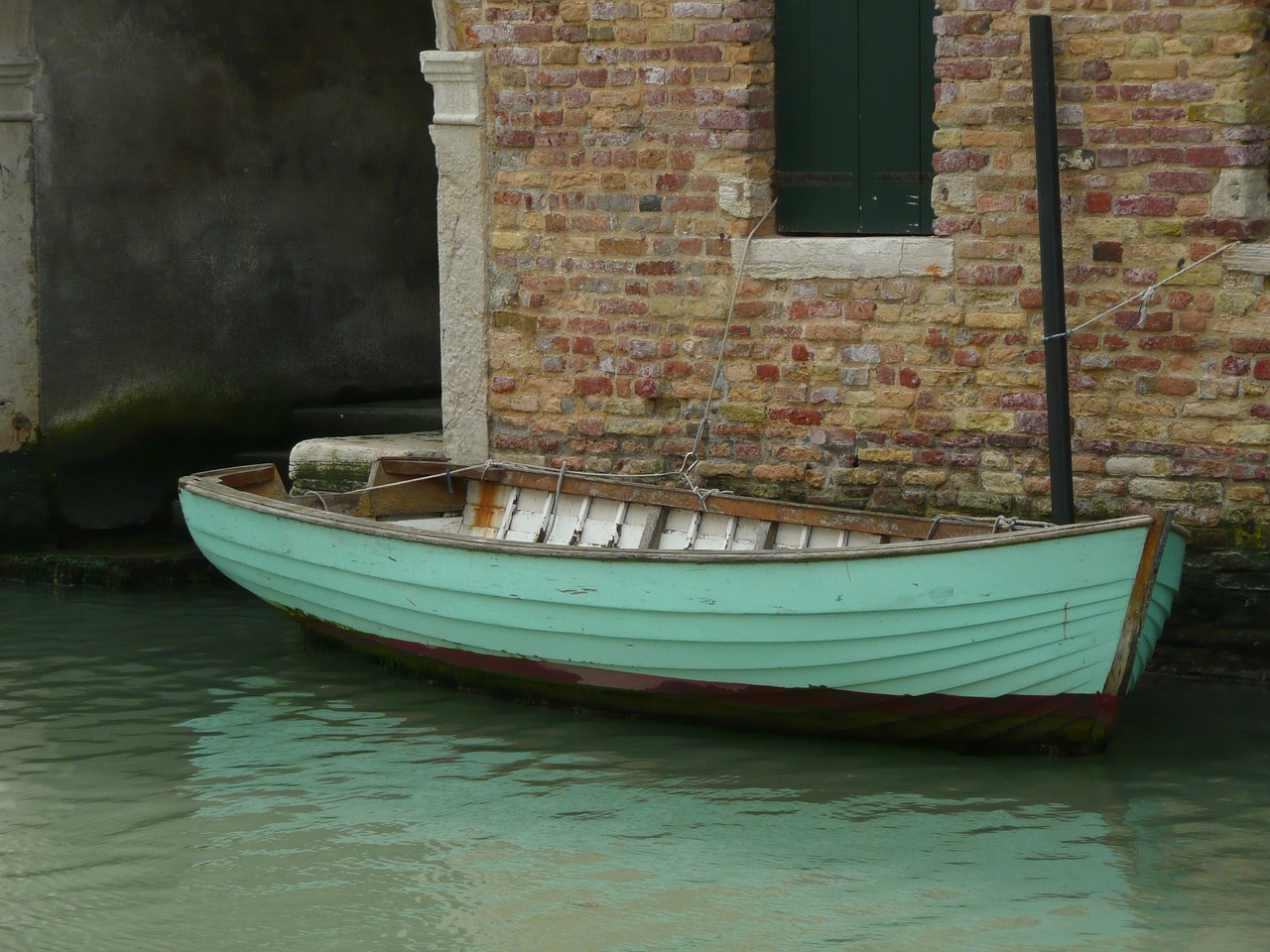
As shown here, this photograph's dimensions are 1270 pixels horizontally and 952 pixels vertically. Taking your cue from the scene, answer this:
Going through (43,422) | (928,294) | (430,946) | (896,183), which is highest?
(896,183)

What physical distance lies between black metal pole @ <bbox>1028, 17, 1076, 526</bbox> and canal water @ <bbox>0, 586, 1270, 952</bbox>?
2.78ft

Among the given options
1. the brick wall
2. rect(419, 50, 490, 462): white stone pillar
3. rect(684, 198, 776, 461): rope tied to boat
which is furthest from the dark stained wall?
rect(684, 198, 776, 461): rope tied to boat

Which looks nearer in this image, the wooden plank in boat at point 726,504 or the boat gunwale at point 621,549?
the boat gunwale at point 621,549

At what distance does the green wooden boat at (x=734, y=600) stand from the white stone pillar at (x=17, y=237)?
2.19m

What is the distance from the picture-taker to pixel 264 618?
25.2 feet

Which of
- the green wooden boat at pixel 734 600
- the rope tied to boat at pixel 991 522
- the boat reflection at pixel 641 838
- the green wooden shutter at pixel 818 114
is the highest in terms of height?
the green wooden shutter at pixel 818 114

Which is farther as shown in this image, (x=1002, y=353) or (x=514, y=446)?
(x=514, y=446)

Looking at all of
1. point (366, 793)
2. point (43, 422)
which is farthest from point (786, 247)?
point (43, 422)

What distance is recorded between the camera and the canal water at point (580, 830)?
13.6 feet

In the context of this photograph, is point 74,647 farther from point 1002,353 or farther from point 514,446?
point 1002,353

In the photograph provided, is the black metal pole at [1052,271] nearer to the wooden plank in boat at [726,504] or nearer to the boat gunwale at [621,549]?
the boat gunwale at [621,549]

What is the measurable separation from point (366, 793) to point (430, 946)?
1.17m

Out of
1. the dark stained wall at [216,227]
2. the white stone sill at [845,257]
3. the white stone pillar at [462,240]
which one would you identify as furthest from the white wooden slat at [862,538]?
the dark stained wall at [216,227]

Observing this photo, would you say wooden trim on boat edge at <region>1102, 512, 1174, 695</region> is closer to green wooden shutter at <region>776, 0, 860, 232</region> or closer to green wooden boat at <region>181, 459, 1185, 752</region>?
green wooden boat at <region>181, 459, 1185, 752</region>
